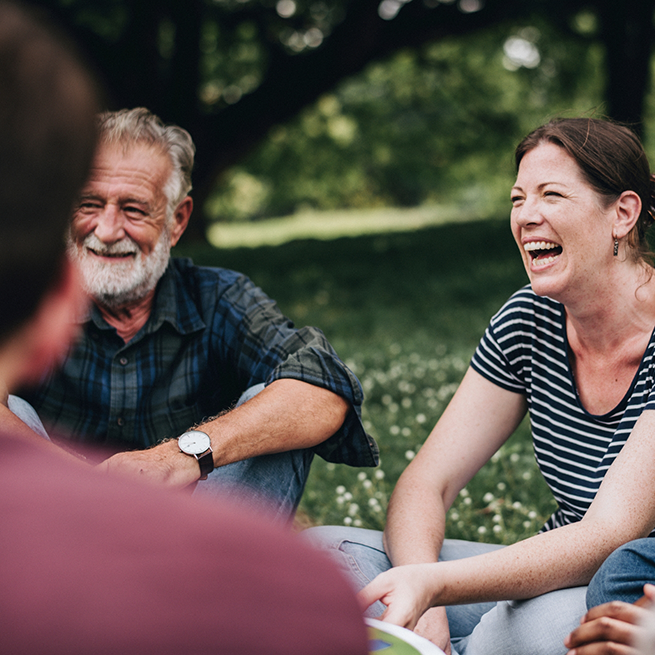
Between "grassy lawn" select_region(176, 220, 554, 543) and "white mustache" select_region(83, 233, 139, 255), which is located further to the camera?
"grassy lawn" select_region(176, 220, 554, 543)

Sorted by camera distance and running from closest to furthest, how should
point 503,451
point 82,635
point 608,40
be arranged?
point 82,635 → point 503,451 → point 608,40

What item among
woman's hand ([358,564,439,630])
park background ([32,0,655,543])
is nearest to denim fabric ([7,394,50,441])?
woman's hand ([358,564,439,630])

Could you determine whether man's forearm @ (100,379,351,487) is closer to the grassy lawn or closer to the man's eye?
the man's eye

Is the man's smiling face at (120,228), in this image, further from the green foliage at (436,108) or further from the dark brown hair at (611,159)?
the green foliage at (436,108)

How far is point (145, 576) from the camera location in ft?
2.71

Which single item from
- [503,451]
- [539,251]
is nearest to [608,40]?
[503,451]

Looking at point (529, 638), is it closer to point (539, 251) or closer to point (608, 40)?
point (539, 251)

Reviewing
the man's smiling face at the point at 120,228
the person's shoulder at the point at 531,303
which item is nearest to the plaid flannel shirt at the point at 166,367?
the man's smiling face at the point at 120,228

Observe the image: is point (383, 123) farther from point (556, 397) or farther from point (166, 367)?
point (556, 397)

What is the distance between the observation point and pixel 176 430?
3010mm

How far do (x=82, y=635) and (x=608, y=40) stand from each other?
14.4 m

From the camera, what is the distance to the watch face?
2.46 metres

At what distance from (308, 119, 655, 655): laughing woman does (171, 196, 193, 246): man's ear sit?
4.41 ft

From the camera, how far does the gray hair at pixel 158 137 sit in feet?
9.98
